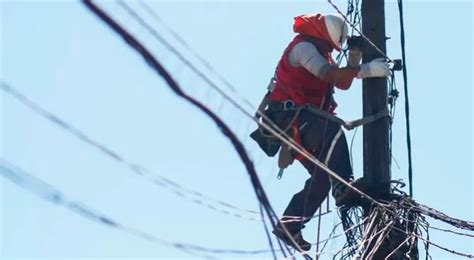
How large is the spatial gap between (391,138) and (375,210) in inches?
25.8

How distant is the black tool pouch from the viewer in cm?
809

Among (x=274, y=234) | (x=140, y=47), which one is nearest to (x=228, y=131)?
(x=140, y=47)

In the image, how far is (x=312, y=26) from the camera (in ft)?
26.8

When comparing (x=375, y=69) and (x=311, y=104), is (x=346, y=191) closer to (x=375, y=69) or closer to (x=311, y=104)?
(x=311, y=104)

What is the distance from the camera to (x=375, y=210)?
8.16 metres

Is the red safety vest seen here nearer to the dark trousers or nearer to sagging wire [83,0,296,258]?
the dark trousers

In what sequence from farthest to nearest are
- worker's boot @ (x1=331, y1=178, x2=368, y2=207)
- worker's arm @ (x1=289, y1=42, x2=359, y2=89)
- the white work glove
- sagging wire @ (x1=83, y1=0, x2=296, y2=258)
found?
the white work glove → worker's boot @ (x1=331, y1=178, x2=368, y2=207) → worker's arm @ (x1=289, y1=42, x2=359, y2=89) → sagging wire @ (x1=83, y1=0, x2=296, y2=258)

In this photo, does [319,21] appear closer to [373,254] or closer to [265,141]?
[265,141]

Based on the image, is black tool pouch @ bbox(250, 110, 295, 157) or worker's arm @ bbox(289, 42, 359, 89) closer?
worker's arm @ bbox(289, 42, 359, 89)

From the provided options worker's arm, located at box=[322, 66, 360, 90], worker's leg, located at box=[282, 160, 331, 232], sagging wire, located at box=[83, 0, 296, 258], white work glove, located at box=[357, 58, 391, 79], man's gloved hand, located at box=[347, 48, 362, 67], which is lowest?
sagging wire, located at box=[83, 0, 296, 258]

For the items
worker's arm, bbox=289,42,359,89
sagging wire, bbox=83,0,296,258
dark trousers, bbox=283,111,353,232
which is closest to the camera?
sagging wire, bbox=83,0,296,258

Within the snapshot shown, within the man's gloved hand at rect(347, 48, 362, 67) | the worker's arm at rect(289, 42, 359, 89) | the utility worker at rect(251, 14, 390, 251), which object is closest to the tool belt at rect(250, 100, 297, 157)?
the utility worker at rect(251, 14, 390, 251)

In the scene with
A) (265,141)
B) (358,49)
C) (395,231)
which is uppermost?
(358,49)

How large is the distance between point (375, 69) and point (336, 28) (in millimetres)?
395
